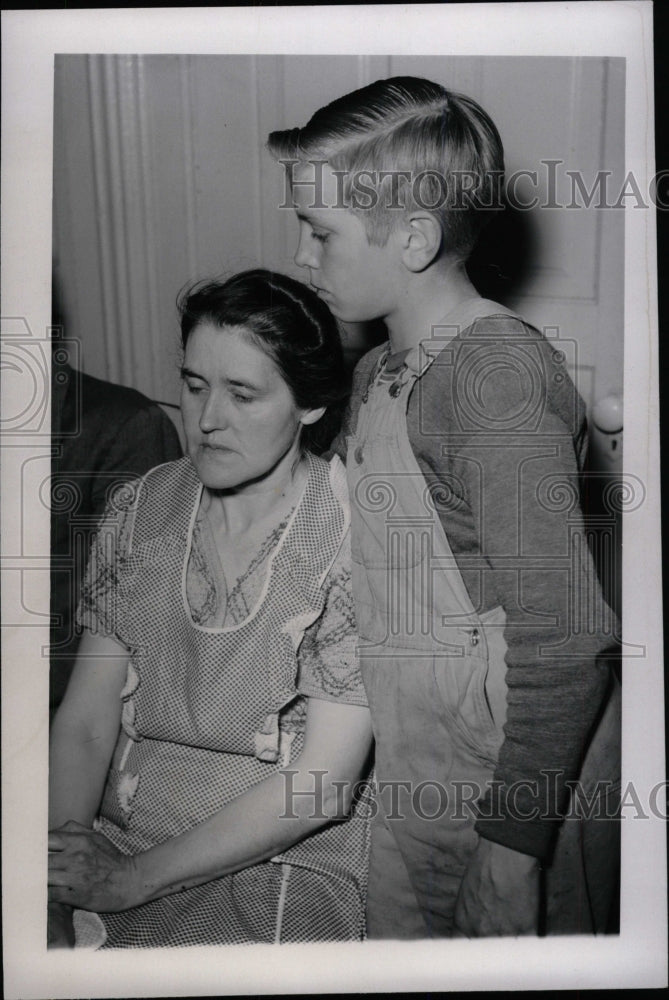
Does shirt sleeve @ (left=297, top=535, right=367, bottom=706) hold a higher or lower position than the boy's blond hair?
lower

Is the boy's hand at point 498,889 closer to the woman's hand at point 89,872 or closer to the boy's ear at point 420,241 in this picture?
the woman's hand at point 89,872

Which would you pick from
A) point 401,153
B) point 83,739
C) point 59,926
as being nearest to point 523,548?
point 401,153

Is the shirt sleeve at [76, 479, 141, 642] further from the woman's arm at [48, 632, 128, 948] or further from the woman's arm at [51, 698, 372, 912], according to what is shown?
the woman's arm at [51, 698, 372, 912]

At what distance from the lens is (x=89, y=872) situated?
1.41 metres

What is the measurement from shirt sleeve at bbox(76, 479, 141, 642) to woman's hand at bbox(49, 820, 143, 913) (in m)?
0.30

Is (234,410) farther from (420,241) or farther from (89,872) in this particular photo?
(89,872)

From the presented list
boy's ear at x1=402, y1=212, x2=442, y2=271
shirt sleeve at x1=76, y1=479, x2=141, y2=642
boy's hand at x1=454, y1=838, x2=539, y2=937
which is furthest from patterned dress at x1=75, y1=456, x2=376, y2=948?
boy's ear at x1=402, y1=212, x2=442, y2=271

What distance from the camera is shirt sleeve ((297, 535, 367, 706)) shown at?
1361 millimetres

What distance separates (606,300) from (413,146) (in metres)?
0.36

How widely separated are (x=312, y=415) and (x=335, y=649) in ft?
1.08

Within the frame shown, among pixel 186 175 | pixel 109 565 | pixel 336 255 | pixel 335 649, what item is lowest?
pixel 335 649

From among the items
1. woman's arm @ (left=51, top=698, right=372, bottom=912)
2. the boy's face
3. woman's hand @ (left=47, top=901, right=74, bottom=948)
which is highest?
the boy's face

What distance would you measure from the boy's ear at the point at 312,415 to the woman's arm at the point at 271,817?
386mm

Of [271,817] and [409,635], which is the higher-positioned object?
[409,635]
